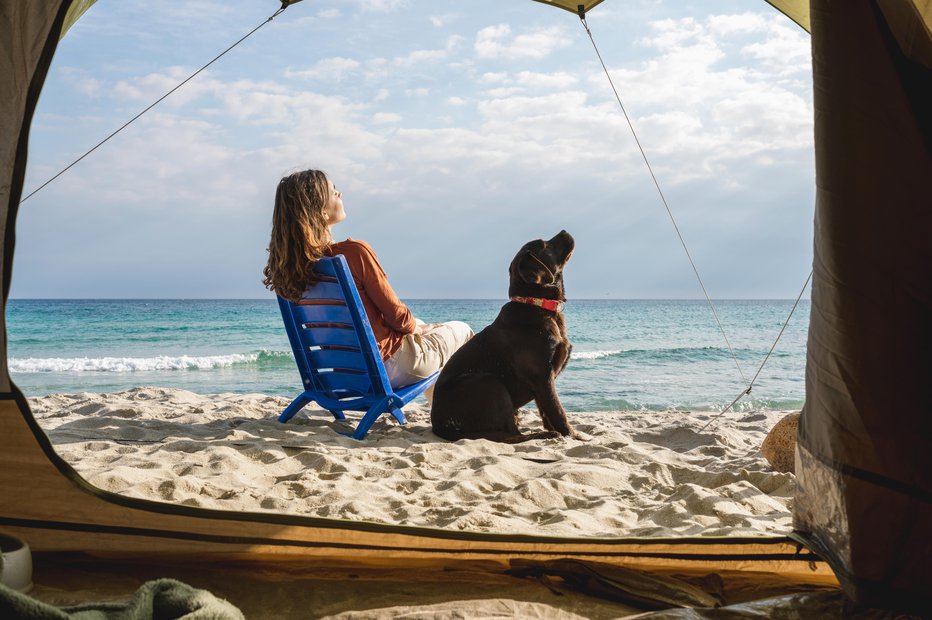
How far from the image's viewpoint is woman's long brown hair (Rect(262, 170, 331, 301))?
413 centimetres

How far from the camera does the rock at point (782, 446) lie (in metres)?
3.22

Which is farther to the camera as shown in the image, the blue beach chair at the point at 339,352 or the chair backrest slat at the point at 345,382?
the chair backrest slat at the point at 345,382

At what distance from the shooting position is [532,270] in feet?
13.7

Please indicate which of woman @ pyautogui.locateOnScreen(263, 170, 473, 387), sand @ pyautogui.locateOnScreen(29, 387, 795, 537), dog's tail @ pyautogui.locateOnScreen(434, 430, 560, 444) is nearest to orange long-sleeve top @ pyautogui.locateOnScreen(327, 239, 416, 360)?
woman @ pyautogui.locateOnScreen(263, 170, 473, 387)

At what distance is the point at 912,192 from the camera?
4.88 ft

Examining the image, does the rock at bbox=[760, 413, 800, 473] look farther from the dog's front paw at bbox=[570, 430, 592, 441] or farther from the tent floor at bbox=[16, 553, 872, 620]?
the tent floor at bbox=[16, 553, 872, 620]

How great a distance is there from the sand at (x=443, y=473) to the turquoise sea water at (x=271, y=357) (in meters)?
3.98

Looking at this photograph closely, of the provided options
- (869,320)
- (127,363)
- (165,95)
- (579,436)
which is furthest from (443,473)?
(127,363)

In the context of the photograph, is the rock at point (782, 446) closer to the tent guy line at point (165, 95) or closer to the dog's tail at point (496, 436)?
the dog's tail at point (496, 436)

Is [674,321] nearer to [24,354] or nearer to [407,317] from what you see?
[24,354]

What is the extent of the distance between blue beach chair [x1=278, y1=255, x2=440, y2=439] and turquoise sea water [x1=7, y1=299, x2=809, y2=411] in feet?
12.6

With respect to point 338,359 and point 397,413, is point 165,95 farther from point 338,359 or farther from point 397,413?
point 397,413

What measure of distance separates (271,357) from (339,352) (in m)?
10.1

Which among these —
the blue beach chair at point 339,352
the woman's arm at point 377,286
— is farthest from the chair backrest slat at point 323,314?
the woman's arm at point 377,286
